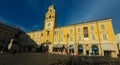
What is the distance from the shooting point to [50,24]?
139 ft

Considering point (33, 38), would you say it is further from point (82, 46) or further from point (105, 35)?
point (105, 35)

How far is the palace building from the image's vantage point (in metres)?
29.1

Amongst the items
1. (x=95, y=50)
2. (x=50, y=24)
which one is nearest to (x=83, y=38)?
(x=95, y=50)

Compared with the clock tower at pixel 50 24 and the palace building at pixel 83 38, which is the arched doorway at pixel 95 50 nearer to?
the palace building at pixel 83 38

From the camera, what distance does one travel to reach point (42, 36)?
140ft

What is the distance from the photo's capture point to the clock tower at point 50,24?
4002 centimetres

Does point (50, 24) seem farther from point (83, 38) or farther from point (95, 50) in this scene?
point (95, 50)

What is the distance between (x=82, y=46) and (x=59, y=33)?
10898 mm


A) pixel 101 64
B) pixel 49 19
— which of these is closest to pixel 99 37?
pixel 101 64

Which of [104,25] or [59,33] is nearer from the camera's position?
[104,25]

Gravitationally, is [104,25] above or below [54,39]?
above

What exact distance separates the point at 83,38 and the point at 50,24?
16.7 meters

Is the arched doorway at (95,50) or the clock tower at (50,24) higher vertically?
the clock tower at (50,24)

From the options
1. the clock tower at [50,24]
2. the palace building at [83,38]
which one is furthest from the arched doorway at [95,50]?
the clock tower at [50,24]
